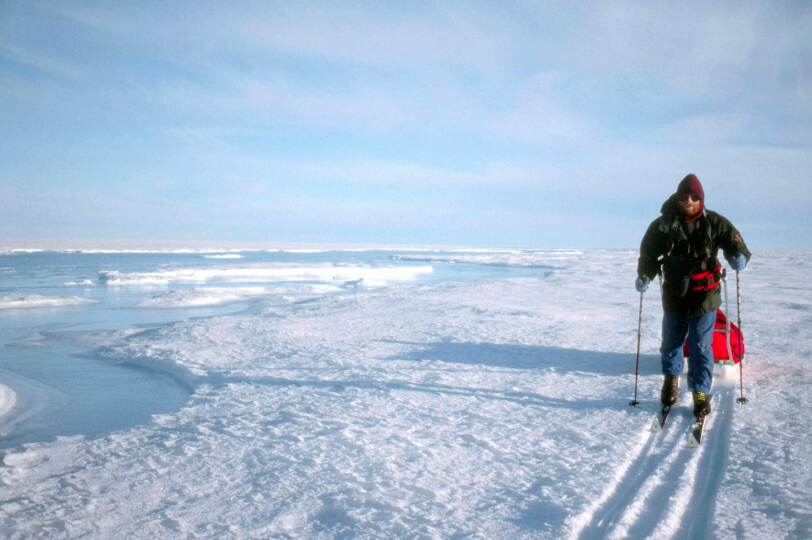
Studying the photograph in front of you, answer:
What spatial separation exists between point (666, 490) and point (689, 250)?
1.52 metres

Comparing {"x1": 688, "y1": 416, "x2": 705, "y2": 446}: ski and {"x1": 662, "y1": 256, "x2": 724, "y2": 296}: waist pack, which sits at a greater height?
{"x1": 662, "y1": 256, "x2": 724, "y2": 296}: waist pack

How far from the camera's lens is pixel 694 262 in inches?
122

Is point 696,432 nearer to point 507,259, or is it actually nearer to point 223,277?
point 223,277

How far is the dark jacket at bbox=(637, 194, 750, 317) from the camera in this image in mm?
3088

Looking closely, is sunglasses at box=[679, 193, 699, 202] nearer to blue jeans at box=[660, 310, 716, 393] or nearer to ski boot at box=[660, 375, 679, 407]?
blue jeans at box=[660, 310, 716, 393]

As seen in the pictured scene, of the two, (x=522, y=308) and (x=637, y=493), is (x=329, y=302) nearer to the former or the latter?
(x=522, y=308)

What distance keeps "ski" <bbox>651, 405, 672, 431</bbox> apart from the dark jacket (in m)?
0.70

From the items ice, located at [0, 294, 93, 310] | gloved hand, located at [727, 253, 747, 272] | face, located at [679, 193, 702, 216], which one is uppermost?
face, located at [679, 193, 702, 216]

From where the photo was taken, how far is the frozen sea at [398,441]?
222 cm

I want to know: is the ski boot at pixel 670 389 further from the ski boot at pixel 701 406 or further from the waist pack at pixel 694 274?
the waist pack at pixel 694 274

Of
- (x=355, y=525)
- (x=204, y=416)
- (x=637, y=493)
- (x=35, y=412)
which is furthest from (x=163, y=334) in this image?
(x=637, y=493)

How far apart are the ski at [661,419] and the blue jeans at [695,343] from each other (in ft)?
0.76

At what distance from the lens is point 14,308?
13.2 meters

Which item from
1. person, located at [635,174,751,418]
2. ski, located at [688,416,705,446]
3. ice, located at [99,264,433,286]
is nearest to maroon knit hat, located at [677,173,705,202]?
person, located at [635,174,751,418]
